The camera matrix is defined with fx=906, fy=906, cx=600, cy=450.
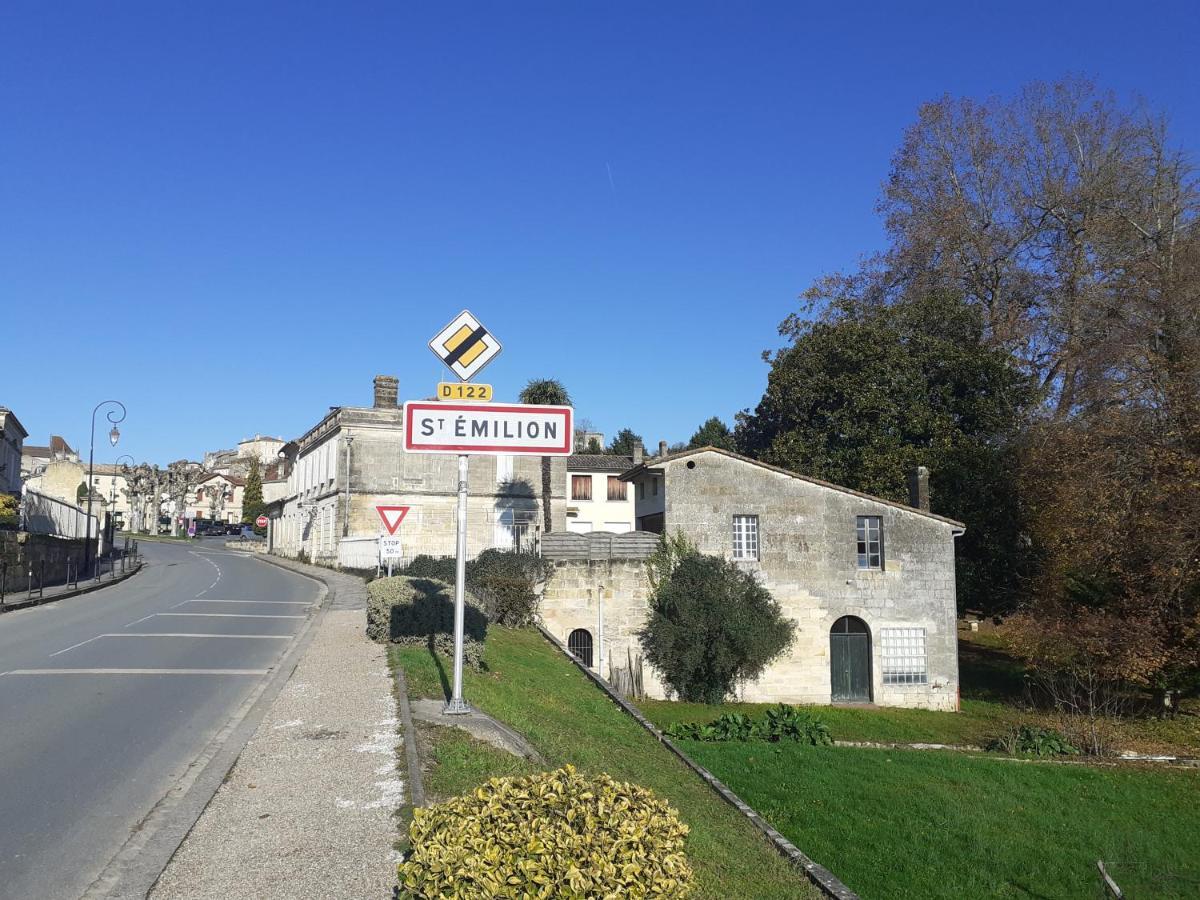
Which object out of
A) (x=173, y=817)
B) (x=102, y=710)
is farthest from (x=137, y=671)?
(x=173, y=817)

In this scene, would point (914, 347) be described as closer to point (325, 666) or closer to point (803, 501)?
point (803, 501)

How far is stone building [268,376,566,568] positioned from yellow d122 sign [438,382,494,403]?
30308 mm

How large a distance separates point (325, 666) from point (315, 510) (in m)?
34.7

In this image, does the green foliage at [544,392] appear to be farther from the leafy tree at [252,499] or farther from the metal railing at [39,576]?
the leafy tree at [252,499]

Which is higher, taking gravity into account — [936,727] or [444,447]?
[444,447]

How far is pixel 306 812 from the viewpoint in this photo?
6.64 m

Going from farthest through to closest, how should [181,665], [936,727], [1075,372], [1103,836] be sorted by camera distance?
1. [1075,372]
2. [936,727]
3. [181,665]
4. [1103,836]

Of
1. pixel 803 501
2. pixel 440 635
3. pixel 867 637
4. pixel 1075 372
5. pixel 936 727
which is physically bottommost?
pixel 936 727

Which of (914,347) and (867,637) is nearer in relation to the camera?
(867,637)

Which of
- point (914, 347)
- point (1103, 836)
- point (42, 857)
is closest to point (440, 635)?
point (42, 857)

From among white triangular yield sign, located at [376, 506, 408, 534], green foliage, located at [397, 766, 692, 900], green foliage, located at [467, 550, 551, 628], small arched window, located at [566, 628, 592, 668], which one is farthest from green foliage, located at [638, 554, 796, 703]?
green foliage, located at [397, 766, 692, 900]

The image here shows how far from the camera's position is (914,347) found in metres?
34.4

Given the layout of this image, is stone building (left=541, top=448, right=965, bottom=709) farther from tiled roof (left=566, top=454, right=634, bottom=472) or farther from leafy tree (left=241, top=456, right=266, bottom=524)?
leafy tree (left=241, top=456, right=266, bottom=524)

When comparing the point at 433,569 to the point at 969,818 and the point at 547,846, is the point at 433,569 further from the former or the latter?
the point at 547,846
